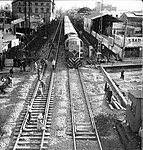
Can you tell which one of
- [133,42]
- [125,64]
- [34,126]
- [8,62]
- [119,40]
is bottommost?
[34,126]

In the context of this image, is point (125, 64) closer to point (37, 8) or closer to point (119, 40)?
point (119, 40)

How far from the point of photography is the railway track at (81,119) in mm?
10129

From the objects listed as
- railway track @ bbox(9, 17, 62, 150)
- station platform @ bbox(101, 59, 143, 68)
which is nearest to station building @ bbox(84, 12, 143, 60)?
station platform @ bbox(101, 59, 143, 68)

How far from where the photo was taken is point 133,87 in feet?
60.3

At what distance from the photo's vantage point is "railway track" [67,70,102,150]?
10.1 meters

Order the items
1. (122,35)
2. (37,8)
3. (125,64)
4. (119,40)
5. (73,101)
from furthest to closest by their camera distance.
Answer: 1. (37,8)
2. (122,35)
3. (119,40)
4. (125,64)
5. (73,101)

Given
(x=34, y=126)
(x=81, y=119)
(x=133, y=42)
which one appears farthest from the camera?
(x=133, y=42)

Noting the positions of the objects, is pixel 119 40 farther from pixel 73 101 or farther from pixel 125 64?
pixel 73 101

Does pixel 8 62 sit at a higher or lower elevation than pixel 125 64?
higher

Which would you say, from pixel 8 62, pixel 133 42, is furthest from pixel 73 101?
pixel 133 42


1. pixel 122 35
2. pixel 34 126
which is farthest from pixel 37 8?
pixel 34 126

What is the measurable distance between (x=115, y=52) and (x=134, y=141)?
64.4 feet

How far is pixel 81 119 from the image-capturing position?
39.3 feet

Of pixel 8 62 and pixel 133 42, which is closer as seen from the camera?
pixel 8 62
